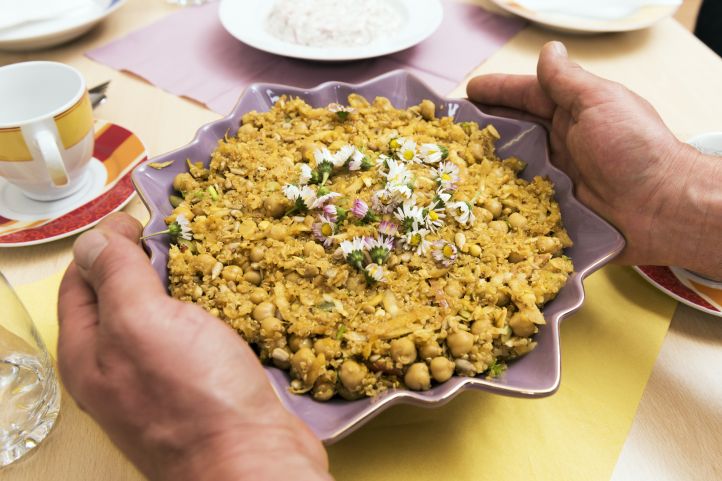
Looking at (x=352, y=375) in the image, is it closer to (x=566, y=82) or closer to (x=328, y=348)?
(x=328, y=348)

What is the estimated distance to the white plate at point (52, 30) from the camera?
1.47 metres

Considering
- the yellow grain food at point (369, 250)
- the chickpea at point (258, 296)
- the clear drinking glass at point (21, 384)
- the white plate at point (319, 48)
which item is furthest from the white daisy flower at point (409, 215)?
the white plate at point (319, 48)

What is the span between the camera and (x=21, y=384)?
0.79m

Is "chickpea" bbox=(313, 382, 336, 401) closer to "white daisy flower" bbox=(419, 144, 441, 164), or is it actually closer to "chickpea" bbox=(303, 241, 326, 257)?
"chickpea" bbox=(303, 241, 326, 257)

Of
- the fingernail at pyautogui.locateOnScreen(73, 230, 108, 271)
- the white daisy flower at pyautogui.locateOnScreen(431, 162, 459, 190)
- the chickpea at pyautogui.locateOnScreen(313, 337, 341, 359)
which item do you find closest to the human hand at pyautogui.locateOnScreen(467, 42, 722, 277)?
the white daisy flower at pyautogui.locateOnScreen(431, 162, 459, 190)

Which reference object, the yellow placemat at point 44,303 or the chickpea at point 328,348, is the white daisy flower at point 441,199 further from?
the yellow placemat at point 44,303

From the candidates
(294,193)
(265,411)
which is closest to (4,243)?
(294,193)

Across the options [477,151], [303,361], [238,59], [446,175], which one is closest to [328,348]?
[303,361]

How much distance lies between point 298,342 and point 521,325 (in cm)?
29

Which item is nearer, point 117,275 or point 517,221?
point 117,275

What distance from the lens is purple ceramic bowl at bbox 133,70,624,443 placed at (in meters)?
0.67

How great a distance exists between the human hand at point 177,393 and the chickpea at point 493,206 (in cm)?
45

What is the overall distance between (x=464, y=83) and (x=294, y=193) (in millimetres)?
792

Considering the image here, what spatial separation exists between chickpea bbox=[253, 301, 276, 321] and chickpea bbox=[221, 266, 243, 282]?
7 cm
